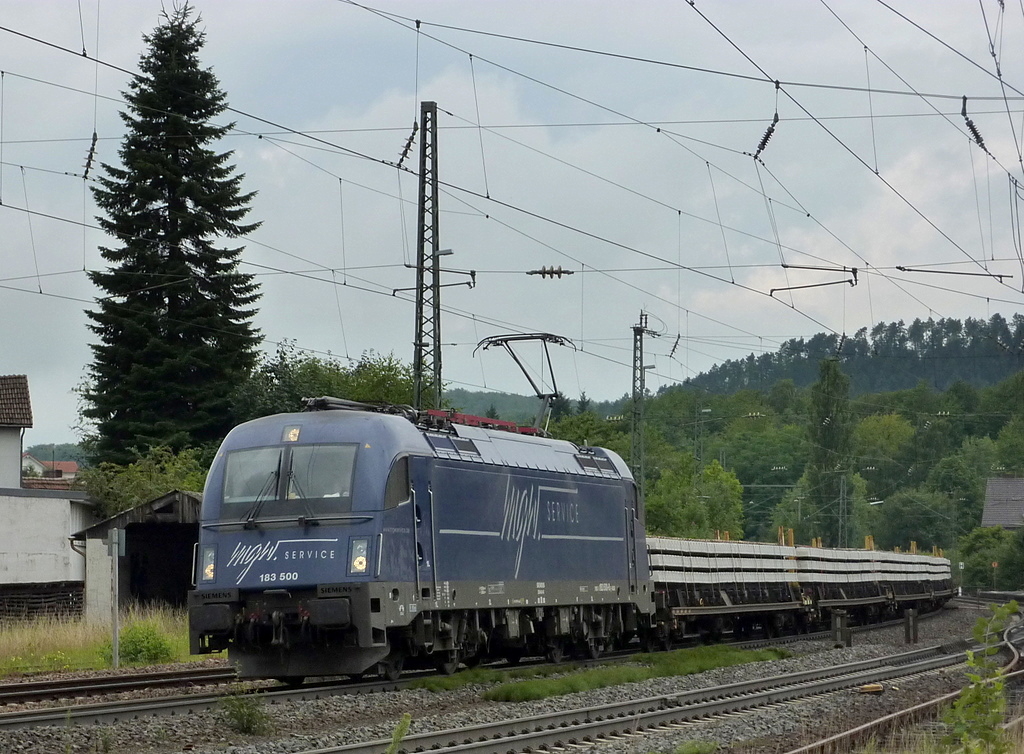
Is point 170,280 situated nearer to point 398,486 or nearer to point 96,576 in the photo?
point 96,576

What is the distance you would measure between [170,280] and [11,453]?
34.2 feet

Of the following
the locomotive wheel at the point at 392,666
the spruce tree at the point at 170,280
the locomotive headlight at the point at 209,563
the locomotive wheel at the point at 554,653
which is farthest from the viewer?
the spruce tree at the point at 170,280

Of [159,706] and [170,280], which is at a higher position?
[170,280]

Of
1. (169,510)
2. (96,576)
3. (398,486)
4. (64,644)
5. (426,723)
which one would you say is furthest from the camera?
(96,576)

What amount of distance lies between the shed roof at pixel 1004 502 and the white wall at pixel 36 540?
270 feet

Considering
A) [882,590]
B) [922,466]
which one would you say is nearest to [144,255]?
[882,590]

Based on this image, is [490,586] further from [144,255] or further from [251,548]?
[144,255]

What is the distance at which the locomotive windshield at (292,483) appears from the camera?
17.0 metres

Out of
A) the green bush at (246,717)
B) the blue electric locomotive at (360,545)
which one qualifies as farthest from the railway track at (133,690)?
the green bush at (246,717)

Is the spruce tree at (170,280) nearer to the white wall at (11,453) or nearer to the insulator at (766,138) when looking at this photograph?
the white wall at (11,453)

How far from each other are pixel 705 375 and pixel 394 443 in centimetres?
15916

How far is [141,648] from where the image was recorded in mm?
23406

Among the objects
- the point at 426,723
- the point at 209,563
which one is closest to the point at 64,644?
the point at 209,563

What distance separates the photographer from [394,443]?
17.3 m
